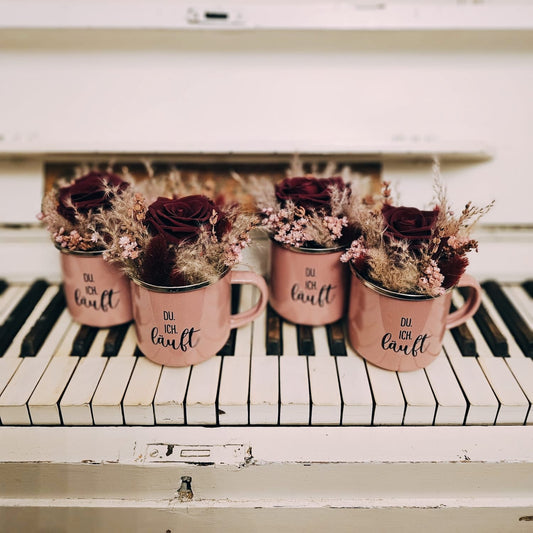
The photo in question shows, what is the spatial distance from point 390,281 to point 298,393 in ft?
1.05

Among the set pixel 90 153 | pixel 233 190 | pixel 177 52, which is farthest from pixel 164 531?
pixel 177 52

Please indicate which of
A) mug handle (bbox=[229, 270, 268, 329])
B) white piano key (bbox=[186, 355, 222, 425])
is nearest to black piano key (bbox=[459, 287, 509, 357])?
mug handle (bbox=[229, 270, 268, 329])

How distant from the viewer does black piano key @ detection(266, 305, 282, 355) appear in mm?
1126

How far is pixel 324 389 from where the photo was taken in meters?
1.02

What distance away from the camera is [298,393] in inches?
39.8

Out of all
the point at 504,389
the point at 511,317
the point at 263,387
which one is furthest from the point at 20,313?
the point at 511,317

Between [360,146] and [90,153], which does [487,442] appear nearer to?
[360,146]

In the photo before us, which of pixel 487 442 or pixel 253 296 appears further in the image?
pixel 253 296

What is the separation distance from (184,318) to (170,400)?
18 centimetres

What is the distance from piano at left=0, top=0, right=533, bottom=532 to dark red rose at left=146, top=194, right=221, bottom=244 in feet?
0.68

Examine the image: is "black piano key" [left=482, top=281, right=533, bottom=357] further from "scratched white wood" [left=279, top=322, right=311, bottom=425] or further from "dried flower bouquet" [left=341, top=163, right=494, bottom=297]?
"scratched white wood" [left=279, top=322, right=311, bottom=425]

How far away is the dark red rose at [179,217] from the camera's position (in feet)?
3.03

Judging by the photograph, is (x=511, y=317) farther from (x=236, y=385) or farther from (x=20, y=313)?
(x=20, y=313)

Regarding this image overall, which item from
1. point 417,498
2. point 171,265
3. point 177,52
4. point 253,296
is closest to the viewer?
point 171,265
